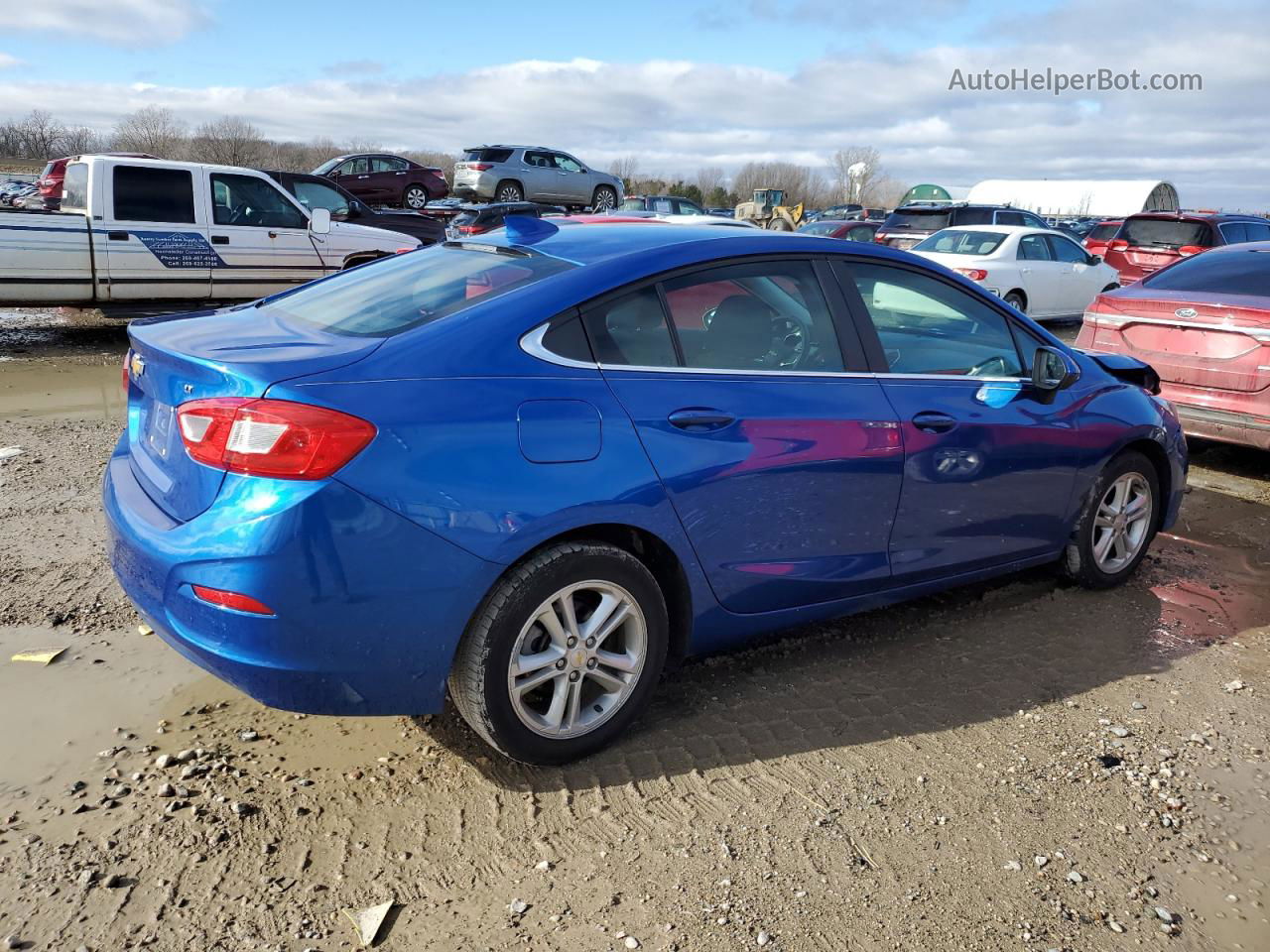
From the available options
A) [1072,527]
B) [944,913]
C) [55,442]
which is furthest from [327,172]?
[944,913]

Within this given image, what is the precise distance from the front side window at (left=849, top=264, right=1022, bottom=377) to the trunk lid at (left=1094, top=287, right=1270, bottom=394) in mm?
3134

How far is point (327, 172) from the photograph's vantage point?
22953mm

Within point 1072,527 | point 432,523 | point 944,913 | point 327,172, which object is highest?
point 327,172

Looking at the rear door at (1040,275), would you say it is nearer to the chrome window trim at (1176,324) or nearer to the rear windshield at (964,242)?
the rear windshield at (964,242)

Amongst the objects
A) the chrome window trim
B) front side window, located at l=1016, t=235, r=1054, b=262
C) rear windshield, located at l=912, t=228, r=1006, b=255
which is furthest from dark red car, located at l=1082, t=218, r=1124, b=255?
the chrome window trim

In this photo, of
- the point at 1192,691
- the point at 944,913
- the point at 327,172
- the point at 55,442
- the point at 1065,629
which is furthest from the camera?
the point at 327,172

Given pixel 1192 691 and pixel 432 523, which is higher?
pixel 432 523

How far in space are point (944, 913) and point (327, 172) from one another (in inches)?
913

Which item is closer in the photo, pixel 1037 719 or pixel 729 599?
pixel 729 599

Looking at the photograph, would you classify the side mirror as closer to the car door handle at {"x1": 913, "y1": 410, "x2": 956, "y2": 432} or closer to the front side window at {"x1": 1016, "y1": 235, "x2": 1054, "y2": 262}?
the car door handle at {"x1": 913, "y1": 410, "x2": 956, "y2": 432}

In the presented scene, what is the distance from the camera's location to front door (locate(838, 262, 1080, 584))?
12.1 feet

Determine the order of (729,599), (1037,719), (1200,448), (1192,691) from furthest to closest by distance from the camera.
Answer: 1. (1200,448)
2. (1192,691)
3. (1037,719)
4. (729,599)

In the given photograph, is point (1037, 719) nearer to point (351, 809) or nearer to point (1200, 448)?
point (351, 809)

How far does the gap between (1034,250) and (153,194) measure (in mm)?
11217
